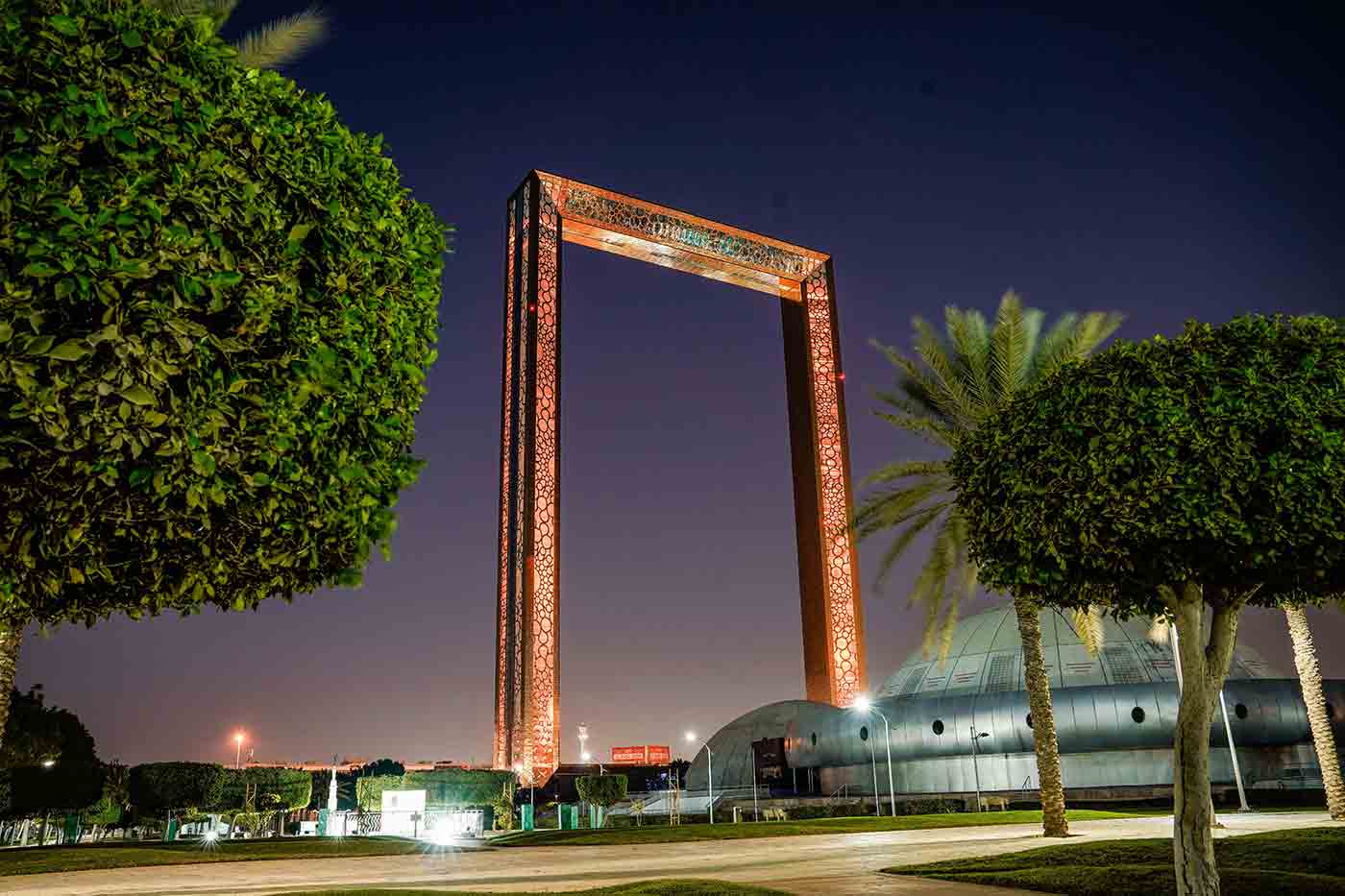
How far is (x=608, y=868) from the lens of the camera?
1648 centimetres

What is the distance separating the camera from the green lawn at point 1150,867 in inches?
421

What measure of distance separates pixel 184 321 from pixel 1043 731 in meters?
21.4

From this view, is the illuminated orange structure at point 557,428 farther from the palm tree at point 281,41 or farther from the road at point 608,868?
the palm tree at point 281,41

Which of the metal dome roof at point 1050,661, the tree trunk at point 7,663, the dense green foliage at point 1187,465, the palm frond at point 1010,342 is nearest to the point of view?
the dense green foliage at point 1187,465

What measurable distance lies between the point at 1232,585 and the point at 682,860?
36.1 feet

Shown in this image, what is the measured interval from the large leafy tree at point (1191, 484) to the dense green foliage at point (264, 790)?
121 feet

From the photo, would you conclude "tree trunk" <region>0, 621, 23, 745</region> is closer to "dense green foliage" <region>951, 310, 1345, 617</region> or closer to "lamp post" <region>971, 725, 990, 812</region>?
"dense green foliage" <region>951, 310, 1345, 617</region>

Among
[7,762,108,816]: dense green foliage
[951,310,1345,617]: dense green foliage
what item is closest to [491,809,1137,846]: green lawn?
[951,310,1345,617]: dense green foliage

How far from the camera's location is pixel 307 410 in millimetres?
5816

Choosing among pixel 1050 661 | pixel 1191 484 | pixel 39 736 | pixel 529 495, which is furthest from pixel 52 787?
pixel 1050 661

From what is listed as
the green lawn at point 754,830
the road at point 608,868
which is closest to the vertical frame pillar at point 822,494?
the green lawn at point 754,830

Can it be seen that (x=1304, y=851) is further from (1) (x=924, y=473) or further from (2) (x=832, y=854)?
(1) (x=924, y=473)

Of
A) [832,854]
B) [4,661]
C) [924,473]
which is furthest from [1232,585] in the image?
[4,661]

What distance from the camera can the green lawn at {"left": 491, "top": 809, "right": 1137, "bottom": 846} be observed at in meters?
23.6
